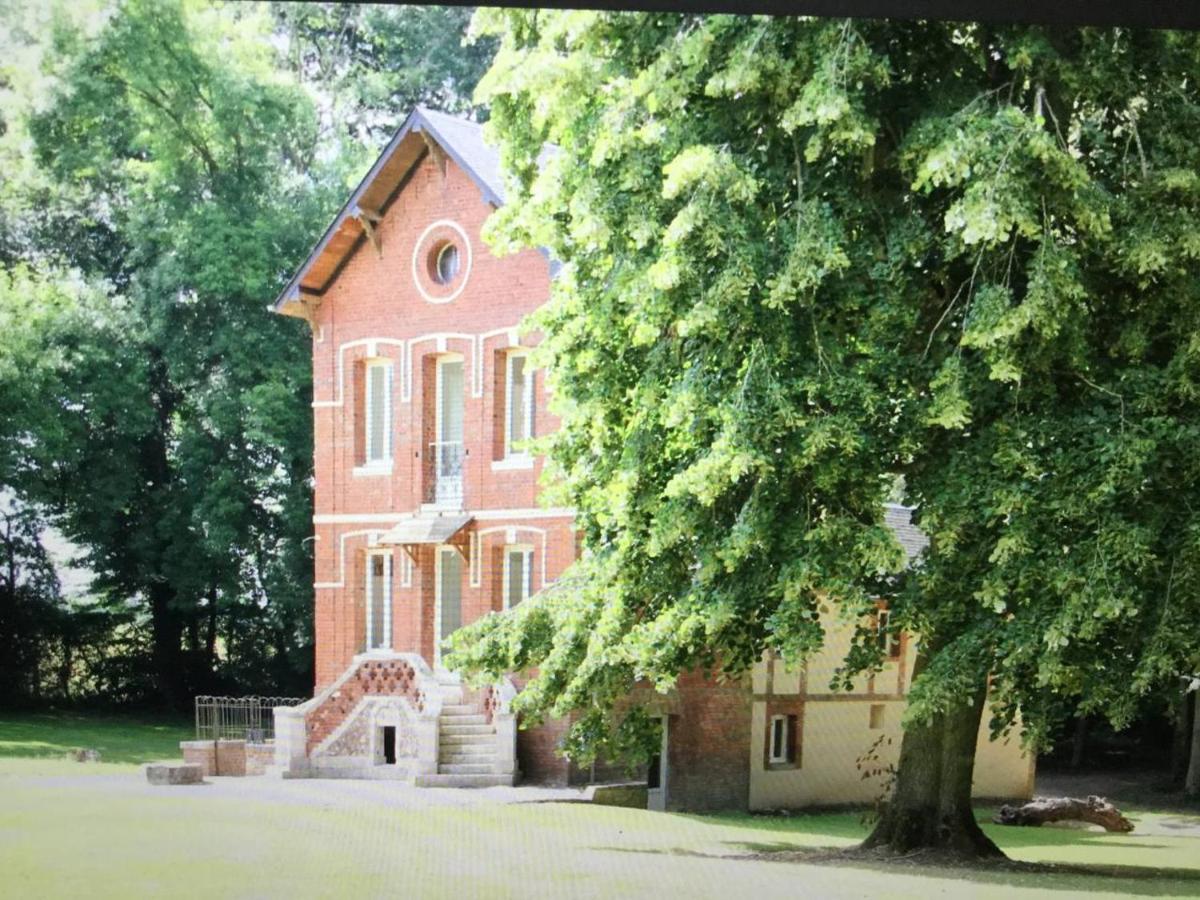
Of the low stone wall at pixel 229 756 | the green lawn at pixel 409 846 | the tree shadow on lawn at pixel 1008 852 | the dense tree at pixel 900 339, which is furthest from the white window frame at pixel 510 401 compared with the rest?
the tree shadow on lawn at pixel 1008 852

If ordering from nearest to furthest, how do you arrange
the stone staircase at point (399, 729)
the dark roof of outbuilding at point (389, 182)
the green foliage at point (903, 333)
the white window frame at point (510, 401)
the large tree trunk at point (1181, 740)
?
the green foliage at point (903, 333), the large tree trunk at point (1181, 740), the stone staircase at point (399, 729), the dark roof of outbuilding at point (389, 182), the white window frame at point (510, 401)

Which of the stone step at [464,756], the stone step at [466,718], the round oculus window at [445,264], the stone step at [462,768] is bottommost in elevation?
the stone step at [462,768]

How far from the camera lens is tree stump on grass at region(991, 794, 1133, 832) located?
8023mm

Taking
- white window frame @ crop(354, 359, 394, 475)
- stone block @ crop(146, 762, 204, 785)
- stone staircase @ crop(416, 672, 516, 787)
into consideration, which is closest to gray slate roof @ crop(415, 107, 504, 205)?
white window frame @ crop(354, 359, 394, 475)

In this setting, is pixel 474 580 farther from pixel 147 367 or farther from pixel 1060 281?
pixel 1060 281

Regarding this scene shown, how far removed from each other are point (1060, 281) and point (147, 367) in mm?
4246

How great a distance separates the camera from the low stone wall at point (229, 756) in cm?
780

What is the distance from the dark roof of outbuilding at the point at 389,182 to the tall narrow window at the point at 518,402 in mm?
847

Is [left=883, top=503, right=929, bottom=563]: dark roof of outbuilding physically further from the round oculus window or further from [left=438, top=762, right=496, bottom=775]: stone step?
the round oculus window

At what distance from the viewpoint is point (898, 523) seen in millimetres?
7477

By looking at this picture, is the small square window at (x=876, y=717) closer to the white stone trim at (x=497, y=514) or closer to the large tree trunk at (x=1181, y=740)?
the large tree trunk at (x=1181, y=740)

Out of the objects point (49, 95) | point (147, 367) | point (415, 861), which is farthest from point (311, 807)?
point (49, 95)

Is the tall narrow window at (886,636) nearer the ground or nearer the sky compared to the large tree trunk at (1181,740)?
nearer the sky

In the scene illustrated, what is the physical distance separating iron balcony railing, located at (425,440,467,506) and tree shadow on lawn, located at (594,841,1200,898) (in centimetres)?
190
